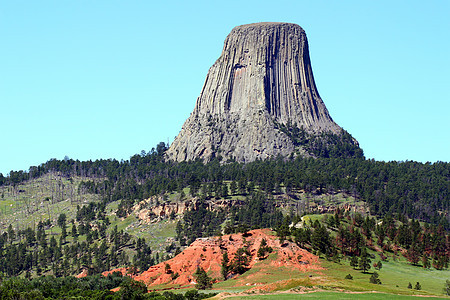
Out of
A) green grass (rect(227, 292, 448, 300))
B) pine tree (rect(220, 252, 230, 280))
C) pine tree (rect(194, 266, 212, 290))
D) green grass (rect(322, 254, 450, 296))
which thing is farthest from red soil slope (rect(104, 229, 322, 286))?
green grass (rect(227, 292, 448, 300))

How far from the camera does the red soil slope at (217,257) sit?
171125mm

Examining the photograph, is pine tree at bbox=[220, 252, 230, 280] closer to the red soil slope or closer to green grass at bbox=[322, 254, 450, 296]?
the red soil slope

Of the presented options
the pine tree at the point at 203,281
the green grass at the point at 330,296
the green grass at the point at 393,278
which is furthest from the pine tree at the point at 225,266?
the green grass at the point at 330,296

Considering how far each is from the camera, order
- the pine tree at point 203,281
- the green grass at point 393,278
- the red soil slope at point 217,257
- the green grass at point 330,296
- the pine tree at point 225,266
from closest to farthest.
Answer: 1. the green grass at point 330,296
2. the green grass at point 393,278
3. the pine tree at point 203,281
4. the pine tree at point 225,266
5. the red soil slope at point 217,257

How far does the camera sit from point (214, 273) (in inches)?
6816

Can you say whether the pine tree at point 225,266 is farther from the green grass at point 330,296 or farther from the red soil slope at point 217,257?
the green grass at point 330,296

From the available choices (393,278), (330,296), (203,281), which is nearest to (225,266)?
(203,281)

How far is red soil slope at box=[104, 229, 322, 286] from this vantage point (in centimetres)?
17112

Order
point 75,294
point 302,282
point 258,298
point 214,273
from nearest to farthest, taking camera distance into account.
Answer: point 258,298
point 302,282
point 75,294
point 214,273

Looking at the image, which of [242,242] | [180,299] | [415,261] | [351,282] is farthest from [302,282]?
[415,261]

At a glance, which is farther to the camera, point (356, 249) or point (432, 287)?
point (356, 249)

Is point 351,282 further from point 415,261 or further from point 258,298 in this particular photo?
point 415,261

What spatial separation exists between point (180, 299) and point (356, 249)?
237 ft

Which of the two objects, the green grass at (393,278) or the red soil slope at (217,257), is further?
the red soil slope at (217,257)
